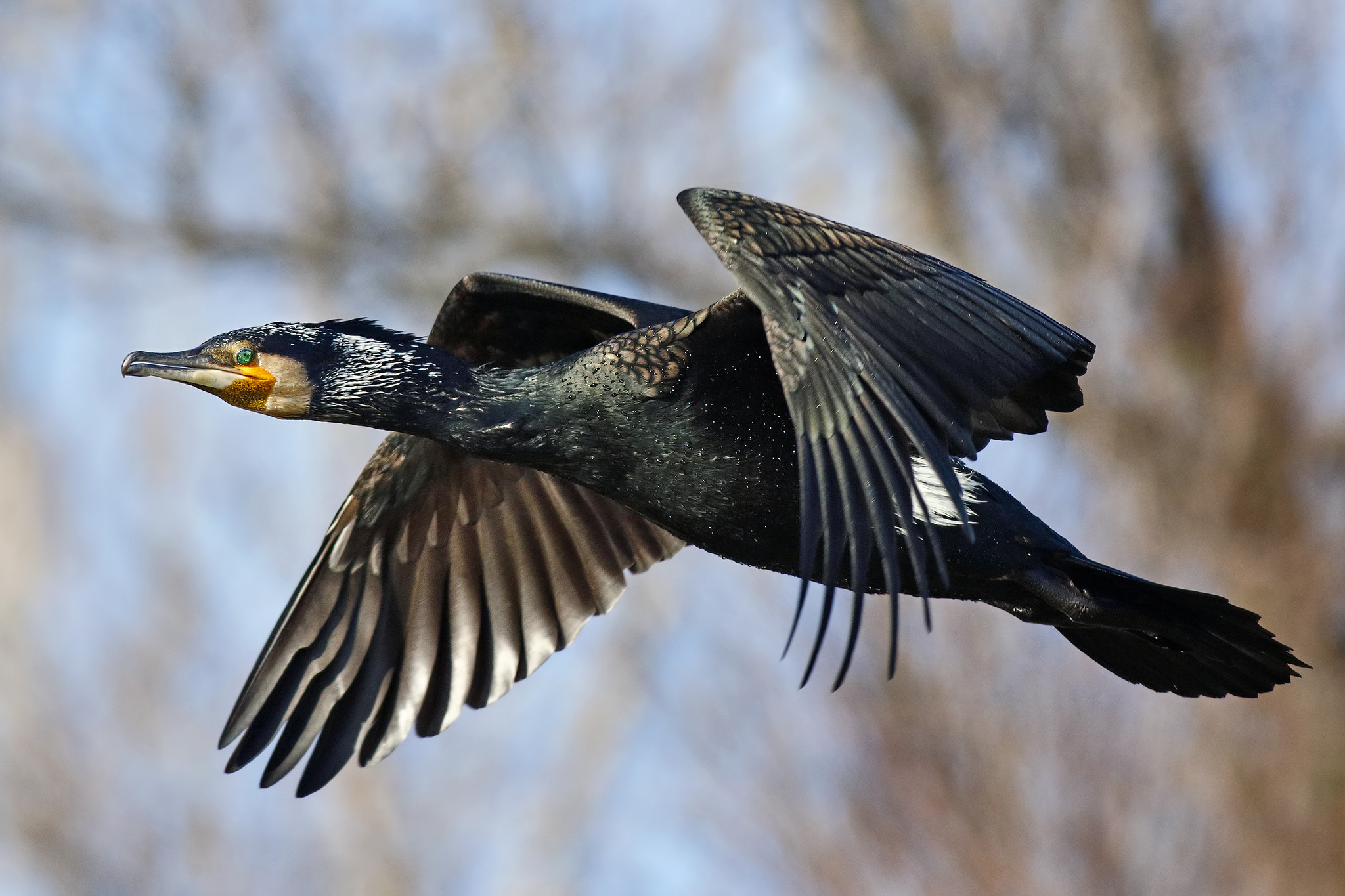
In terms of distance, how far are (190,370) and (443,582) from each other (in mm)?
1166

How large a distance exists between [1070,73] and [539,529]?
19.6 feet

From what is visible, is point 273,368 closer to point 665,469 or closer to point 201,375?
point 201,375

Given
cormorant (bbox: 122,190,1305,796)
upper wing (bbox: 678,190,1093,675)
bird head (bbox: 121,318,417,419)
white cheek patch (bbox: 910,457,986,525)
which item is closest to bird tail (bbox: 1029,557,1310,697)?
cormorant (bbox: 122,190,1305,796)

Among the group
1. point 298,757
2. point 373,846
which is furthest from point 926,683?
point 373,846

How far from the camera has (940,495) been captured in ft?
13.1

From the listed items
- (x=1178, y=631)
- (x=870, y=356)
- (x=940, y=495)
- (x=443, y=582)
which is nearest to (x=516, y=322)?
(x=443, y=582)

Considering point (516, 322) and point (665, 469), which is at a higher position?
point (516, 322)

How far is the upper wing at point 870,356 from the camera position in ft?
10.8

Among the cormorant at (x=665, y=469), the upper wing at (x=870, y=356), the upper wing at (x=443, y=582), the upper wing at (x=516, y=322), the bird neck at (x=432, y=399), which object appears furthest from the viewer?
the upper wing at (x=443, y=582)

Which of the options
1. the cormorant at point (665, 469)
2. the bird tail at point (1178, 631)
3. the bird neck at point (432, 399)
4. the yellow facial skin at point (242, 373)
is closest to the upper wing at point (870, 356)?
the cormorant at point (665, 469)

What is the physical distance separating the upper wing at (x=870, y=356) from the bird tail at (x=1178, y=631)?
1.32 ft

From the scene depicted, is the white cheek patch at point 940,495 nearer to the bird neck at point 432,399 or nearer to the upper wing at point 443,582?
the bird neck at point 432,399

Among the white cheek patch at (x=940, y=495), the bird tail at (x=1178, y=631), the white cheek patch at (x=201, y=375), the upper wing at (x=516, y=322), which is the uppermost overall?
the upper wing at (x=516, y=322)

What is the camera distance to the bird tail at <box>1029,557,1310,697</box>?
13.2 feet
